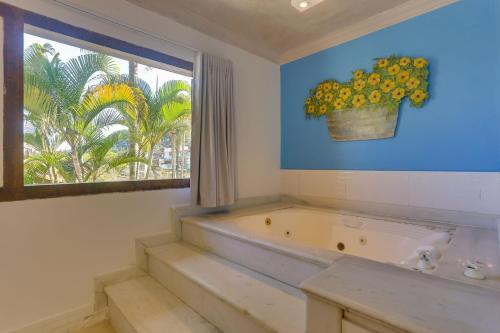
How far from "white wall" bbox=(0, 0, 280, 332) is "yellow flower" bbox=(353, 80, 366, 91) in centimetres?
125

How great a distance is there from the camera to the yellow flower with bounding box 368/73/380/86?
6.81ft

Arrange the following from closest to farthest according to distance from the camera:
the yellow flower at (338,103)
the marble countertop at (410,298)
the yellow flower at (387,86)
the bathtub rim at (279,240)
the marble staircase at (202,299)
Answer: the marble countertop at (410,298), the marble staircase at (202,299), the bathtub rim at (279,240), the yellow flower at (387,86), the yellow flower at (338,103)

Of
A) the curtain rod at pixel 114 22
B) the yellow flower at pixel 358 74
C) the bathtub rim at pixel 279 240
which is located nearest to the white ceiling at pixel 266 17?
the curtain rod at pixel 114 22

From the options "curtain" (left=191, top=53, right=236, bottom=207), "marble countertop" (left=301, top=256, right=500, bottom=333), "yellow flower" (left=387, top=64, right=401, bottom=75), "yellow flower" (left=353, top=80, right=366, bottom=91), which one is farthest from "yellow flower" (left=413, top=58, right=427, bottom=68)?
"marble countertop" (left=301, top=256, right=500, bottom=333)

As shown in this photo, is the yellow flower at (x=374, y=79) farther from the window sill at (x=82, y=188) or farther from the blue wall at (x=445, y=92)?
the window sill at (x=82, y=188)

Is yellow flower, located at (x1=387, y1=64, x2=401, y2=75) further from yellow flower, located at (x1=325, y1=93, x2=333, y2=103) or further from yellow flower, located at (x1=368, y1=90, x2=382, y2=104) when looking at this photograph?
yellow flower, located at (x1=325, y1=93, x2=333, y2=103)

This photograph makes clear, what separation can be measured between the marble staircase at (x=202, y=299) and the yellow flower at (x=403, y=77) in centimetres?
180

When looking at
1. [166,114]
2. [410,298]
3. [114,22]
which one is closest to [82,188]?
[166,114]

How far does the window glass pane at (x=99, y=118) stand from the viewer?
5.01ft

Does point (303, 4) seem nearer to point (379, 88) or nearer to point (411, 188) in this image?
point (379, 88)

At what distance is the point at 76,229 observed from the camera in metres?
1.56

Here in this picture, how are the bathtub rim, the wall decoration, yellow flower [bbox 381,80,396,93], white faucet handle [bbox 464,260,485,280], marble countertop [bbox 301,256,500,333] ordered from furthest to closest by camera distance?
yellow flower [bbox 381,80,396,93] < the wall decoration < the bathtub rim < white faucet handle [bbox 464,260,485,280] < marble countertop [bbox 301,256,500,333]

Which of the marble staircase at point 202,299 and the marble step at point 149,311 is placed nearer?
the marble staircase at point 202,299

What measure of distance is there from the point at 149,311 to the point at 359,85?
234 cm
